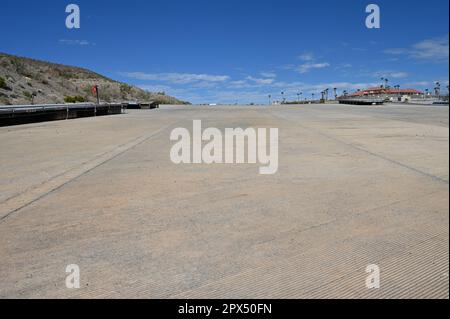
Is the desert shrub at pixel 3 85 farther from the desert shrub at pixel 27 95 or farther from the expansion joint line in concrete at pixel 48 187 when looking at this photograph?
the expansion joint line in concrete at pixel 48 187

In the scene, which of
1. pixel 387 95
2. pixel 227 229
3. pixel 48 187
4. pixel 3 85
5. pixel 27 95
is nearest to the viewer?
pixel 227 229

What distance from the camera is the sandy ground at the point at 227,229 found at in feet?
10.9

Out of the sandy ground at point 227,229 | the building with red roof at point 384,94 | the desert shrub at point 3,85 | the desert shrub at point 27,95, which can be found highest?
the building with red roof at point 384,94

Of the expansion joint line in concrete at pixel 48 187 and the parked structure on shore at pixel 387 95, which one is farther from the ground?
the parked structure on shore at pixel 387 95

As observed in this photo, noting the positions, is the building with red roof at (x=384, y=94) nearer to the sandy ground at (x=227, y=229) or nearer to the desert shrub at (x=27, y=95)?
the desert shrub at (x=27, y=95)

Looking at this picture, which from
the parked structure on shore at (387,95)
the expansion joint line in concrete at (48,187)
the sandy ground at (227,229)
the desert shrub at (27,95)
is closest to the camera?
the sandy ground at (227,229)

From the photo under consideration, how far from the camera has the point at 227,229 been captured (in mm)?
4625

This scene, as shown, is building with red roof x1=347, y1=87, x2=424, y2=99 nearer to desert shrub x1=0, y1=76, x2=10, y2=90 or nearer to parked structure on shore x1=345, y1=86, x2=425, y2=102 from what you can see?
parked structure on shore x1=345, y1=86, x2=425, y2=102

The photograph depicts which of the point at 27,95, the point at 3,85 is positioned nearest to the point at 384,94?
the point at 27,95

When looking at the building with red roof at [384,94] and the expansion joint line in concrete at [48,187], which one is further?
the building with red roof at [384,94]

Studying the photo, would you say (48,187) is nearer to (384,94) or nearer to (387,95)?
(387,95)

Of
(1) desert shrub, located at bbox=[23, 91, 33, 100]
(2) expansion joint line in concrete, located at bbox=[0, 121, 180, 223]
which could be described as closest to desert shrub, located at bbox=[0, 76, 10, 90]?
(1) desert shrub, located at bbox=[23, 91, 33, 100]

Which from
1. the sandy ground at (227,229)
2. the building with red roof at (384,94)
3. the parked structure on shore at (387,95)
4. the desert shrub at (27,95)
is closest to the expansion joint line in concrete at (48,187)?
the sandy ground at (227,229)

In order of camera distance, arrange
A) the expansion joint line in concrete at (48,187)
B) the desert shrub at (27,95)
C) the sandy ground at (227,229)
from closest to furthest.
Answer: the sandy ground at (227,229) < the expansion joint line in concrete at (48,187) < the desert shrub at (27,95)
